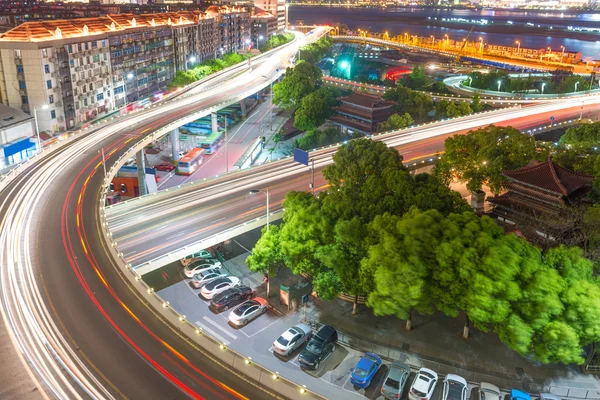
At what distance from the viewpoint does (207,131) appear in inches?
4168

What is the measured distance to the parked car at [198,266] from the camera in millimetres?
48562

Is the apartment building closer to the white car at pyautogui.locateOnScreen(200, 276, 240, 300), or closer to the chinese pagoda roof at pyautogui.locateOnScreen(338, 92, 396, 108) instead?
the chinese pagoda roof at pyautogui.locateOnScreen(338, 92, 396, 108)

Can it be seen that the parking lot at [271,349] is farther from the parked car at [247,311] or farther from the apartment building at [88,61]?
Answer: the apartment building at [88,61]

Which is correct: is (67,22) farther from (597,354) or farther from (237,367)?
(597,354)

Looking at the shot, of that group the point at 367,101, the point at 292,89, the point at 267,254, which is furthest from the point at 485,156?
the point at 292,89

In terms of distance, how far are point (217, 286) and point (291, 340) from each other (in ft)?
Result: 35.0

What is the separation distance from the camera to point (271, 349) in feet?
128

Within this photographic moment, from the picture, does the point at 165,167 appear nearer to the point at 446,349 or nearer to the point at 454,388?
the point at 446,349

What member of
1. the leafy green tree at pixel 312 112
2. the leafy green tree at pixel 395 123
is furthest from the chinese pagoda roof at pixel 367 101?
the leafy green tree at pixel 395 123

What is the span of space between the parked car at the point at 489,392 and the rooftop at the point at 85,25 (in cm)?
7989

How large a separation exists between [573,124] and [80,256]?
82.4m

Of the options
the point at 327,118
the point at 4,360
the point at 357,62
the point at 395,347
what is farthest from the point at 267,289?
A: the point at 357,62

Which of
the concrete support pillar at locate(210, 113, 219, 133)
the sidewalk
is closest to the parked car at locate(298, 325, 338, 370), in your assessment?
the sidewalk

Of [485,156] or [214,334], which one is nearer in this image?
[214,334]
